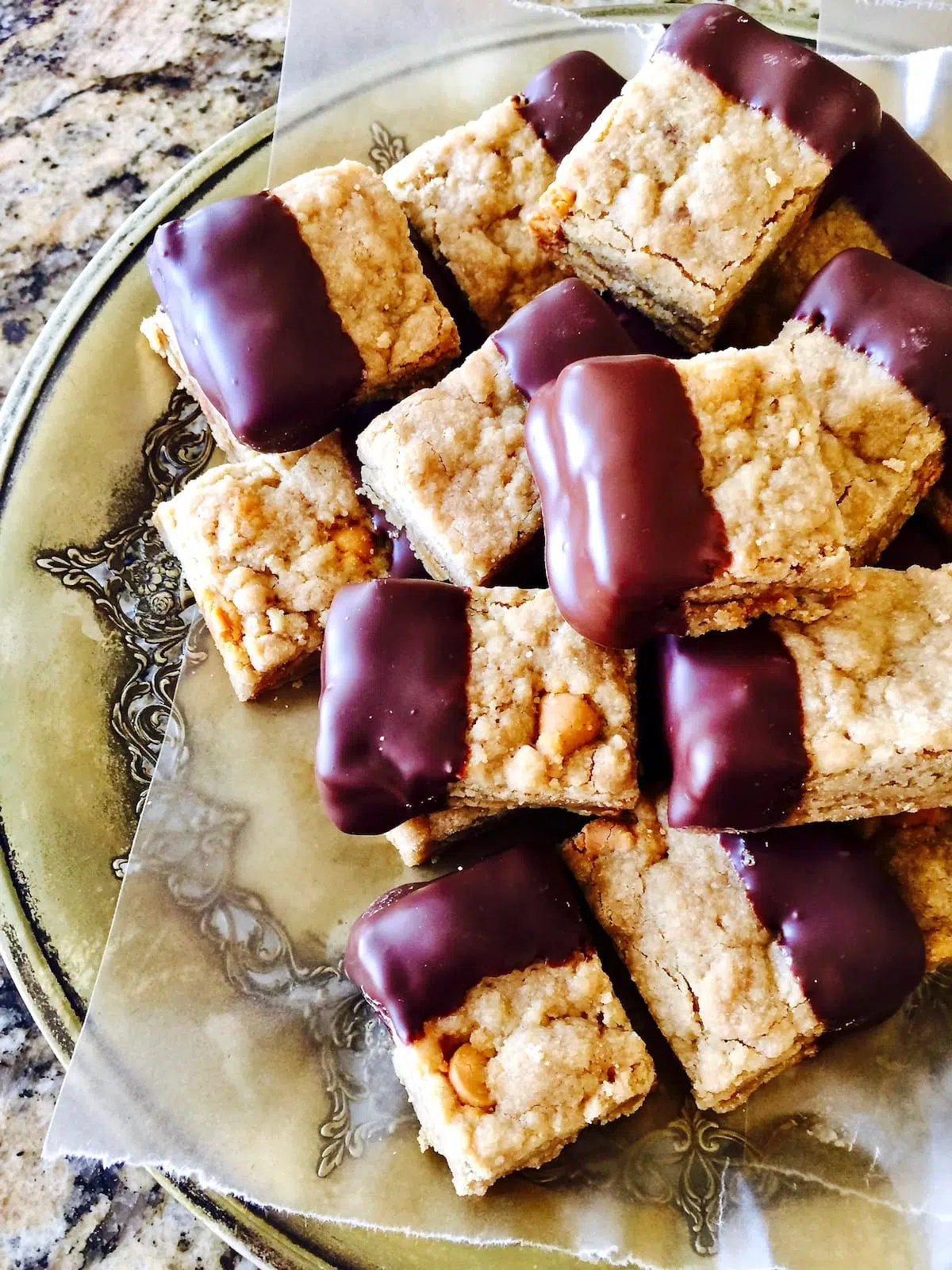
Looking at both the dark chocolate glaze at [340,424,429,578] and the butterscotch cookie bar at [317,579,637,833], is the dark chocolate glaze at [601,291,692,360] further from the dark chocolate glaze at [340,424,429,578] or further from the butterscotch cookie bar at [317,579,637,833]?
the butterscotch cookie bar at [317,579,637,833]

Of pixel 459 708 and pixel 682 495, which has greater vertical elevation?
pixel 682 495

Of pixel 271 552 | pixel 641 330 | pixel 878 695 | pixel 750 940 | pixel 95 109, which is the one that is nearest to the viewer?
pixel 878 695

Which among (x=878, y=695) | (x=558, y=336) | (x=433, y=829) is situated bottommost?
(x=433, y=829)

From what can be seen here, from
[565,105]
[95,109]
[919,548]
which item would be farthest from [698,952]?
[95,109]

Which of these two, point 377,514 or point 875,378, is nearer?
point 875,378

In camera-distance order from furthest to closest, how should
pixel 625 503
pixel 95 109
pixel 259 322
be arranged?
1. pixel 95 109
2. pixel 259 322
3. pixel 625 503

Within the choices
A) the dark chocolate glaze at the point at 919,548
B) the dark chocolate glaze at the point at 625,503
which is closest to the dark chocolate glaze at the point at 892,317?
the dark chocolate glaze at the point at 919,548

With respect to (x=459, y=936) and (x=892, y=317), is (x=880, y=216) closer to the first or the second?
(x=892, y=317)

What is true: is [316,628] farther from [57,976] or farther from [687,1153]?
[687,1153]
